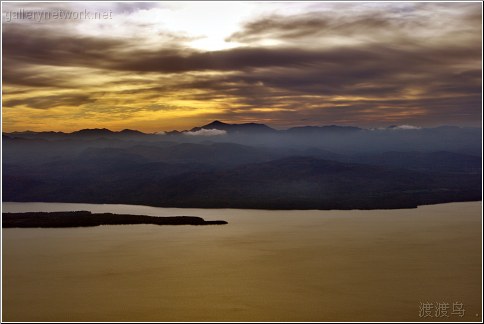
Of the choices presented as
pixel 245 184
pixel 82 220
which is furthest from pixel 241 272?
pixel 245 184

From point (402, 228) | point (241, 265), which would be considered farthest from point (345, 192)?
point (241, 265)

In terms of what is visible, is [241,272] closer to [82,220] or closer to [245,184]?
[82,220]

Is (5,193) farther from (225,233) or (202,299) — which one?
(202,299)

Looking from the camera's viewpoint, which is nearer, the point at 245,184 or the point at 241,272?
the point at 241,272

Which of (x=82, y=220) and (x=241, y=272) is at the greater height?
(x=82, y=220)

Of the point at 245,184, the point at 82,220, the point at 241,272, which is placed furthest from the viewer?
the point at 245,184

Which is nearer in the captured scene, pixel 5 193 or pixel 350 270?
pixel 350 270
